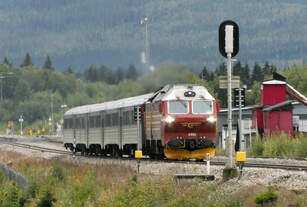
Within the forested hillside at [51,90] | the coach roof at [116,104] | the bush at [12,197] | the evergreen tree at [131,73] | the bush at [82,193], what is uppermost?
the forested hillside at [51,90]

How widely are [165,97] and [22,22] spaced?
131543 millimetres

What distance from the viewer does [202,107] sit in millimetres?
30422

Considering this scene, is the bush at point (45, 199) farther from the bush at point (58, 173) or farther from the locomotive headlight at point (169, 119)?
the locomotive headlight at point (169, 119)

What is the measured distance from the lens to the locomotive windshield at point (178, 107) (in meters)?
30.0

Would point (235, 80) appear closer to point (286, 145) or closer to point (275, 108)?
point (286, 145)

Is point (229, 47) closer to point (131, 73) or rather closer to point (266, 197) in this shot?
point (266, 197)

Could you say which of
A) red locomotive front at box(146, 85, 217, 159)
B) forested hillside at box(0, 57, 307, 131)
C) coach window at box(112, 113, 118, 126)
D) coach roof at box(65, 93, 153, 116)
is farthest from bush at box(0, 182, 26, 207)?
forested hillside at box(0, 57, 307, 131)

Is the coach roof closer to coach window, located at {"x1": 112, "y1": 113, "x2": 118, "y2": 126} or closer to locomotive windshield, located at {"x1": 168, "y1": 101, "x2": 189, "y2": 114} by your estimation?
coach window, located at {"x1": 112, "y1": 113, "x2": 118, "y2": 126}

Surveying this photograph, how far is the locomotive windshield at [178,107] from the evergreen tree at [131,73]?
891cm

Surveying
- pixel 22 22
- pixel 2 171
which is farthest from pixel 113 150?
pixel 22 22

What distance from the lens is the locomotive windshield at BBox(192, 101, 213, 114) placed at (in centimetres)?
3030

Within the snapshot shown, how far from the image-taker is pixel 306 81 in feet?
428

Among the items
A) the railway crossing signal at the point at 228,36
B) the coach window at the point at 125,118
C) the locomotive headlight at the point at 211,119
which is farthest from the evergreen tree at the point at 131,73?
the railway crossing signal at the point at 228,36

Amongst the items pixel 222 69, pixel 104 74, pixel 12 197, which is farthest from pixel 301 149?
pixel 222 69
